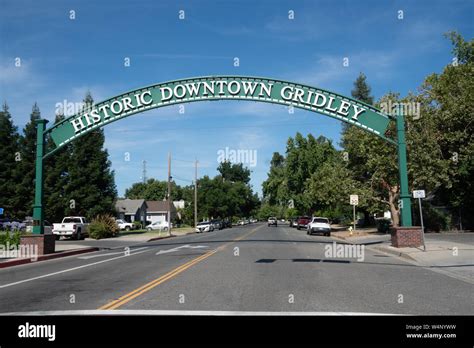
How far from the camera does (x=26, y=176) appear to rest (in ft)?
172

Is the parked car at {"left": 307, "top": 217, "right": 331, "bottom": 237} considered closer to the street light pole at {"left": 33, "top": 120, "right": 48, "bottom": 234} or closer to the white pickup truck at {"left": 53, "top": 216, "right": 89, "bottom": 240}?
the white pickup truck at {"left": 53, "top": 216, "right": 89, "bottom": 240}

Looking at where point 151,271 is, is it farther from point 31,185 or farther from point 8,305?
point 31,185

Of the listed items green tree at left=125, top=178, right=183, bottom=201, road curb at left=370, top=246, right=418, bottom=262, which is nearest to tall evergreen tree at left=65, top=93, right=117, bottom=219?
road curb at left=370, top=246, right=418, bottom=262

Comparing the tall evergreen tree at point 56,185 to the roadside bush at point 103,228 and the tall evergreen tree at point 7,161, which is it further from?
the roadside bush at point 103,228

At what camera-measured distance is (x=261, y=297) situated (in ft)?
30.2

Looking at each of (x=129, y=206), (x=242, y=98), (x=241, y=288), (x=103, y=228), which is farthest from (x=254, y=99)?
(x=129, y=206)

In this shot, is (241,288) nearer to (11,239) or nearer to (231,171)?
(11,239)

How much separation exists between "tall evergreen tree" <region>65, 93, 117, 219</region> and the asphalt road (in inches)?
1464

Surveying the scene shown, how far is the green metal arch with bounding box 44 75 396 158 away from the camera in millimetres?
21891

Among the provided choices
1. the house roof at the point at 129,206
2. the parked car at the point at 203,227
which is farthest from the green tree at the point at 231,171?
the parked car at the point at 203,227

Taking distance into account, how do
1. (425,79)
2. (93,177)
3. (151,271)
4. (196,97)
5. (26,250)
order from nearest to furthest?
(151,271) → (26,250) → (196,97) → (425,79) → (93,177)

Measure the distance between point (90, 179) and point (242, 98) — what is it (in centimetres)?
3557
